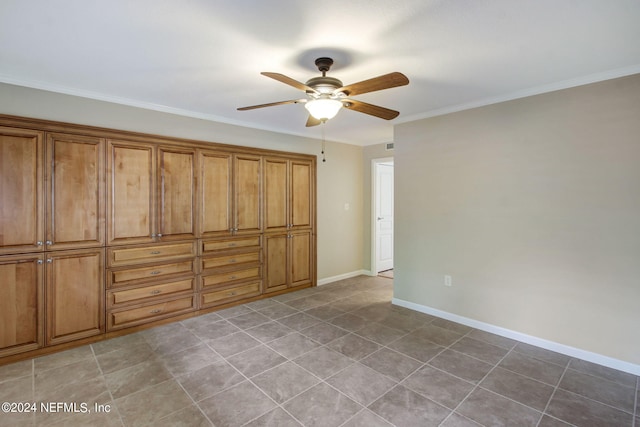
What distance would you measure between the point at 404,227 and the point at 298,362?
7.39 ft

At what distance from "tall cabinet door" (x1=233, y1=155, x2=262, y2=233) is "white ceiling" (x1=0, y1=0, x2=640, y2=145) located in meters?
1.10

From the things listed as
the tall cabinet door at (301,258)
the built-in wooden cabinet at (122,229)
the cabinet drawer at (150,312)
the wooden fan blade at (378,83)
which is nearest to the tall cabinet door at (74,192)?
the built-in wooden cabinet at (122,229)

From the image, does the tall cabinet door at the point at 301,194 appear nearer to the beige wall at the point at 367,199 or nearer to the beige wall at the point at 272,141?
the beige wall at the point at 272,141

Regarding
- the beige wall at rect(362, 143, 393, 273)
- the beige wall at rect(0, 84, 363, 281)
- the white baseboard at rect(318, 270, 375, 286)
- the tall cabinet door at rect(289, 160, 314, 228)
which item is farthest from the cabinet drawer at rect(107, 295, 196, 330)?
the beige wall at rect(362, 143, 393, 273)

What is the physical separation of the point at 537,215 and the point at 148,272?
4129mm

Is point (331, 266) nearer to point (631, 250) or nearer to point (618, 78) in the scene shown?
point (631, 250)

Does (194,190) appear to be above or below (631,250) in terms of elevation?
above

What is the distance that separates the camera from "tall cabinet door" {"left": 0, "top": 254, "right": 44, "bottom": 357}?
2.67m

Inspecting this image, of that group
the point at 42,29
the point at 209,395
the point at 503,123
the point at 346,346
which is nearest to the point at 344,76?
the point at 503,123

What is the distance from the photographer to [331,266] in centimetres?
540

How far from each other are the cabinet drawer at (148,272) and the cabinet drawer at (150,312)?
0.30 metres

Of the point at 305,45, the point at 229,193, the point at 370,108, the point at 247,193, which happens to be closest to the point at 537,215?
the point at 370,108

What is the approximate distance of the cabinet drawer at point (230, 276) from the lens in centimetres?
390

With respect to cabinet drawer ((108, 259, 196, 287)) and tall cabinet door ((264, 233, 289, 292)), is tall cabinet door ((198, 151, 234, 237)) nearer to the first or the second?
cabinet drawer ((108, 259, 196, 287))
